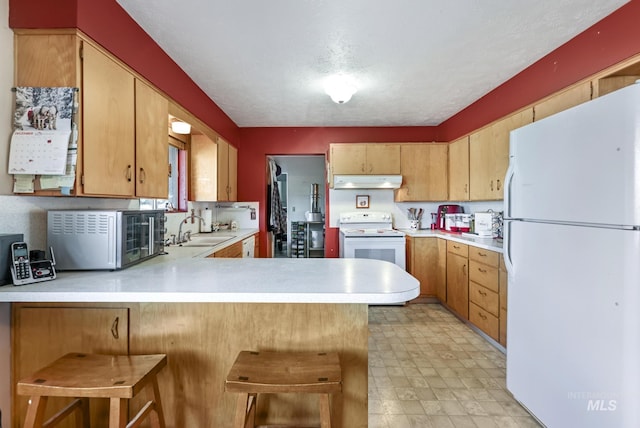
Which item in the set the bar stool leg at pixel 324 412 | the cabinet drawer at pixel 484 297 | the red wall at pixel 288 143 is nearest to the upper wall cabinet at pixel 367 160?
the red wall at pixel 288 143

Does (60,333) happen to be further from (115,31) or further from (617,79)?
(617,79)

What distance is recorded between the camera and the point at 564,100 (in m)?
2.17

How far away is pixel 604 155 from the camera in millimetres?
1286

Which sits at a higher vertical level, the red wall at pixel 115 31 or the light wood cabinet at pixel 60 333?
the red wall at pixel 115 31

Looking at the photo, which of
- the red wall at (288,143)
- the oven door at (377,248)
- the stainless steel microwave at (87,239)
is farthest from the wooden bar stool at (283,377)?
the red wall at (288,143)

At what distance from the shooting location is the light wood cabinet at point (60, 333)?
131cm

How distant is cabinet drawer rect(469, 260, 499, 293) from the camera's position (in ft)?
8.66

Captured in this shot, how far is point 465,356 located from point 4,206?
3213 mm

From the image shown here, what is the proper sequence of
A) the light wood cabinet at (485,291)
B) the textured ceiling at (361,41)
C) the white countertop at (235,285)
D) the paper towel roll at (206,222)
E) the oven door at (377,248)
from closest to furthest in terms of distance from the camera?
the white countertop at (235,285)
the textured ceiling at (361,41)
the light wood cabinet at (485,291)
the paper towel roll at (206,222)
the oven door at (377,248)

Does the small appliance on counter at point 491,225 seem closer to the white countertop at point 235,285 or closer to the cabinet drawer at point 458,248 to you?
the cabinet drawer at point 458,248

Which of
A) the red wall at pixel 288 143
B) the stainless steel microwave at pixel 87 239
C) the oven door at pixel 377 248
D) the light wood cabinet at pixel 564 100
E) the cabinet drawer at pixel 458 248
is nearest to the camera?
the stainless steel microwave at pixel 87 239

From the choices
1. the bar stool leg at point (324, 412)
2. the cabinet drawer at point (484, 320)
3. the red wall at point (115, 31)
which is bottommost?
the cabinet drawer at point (484, 320)

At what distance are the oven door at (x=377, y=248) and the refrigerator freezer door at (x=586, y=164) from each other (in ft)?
6.63

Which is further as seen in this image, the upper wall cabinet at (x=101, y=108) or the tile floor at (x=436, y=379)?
the tile floor at (x=436, y=379)
